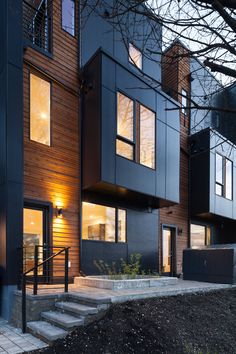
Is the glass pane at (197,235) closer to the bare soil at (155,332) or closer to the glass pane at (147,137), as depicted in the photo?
the glass pane at (147,137)

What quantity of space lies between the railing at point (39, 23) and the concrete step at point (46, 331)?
652cm

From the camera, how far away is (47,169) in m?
8.84

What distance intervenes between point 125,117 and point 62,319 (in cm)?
588

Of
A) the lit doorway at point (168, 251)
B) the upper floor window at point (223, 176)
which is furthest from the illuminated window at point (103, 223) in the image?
the upper floor window at point (223, 176)

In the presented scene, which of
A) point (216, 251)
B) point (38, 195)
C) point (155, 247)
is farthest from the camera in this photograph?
point (155, 247)

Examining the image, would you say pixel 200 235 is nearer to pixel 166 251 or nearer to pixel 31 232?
pixel 166 251

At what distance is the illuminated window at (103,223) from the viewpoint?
9789mm

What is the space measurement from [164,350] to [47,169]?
207 inches

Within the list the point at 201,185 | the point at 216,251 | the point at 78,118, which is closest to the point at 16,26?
the point at 78,118

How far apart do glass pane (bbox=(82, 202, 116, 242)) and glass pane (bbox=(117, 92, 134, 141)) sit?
7.15ft

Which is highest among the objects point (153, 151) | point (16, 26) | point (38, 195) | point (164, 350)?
point (16, 26)

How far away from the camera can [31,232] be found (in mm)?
8461

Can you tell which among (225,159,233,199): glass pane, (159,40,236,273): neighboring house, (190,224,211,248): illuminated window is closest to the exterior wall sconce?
(159,40,236,273): neighboring house

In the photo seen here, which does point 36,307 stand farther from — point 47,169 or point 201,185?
point 201,185
